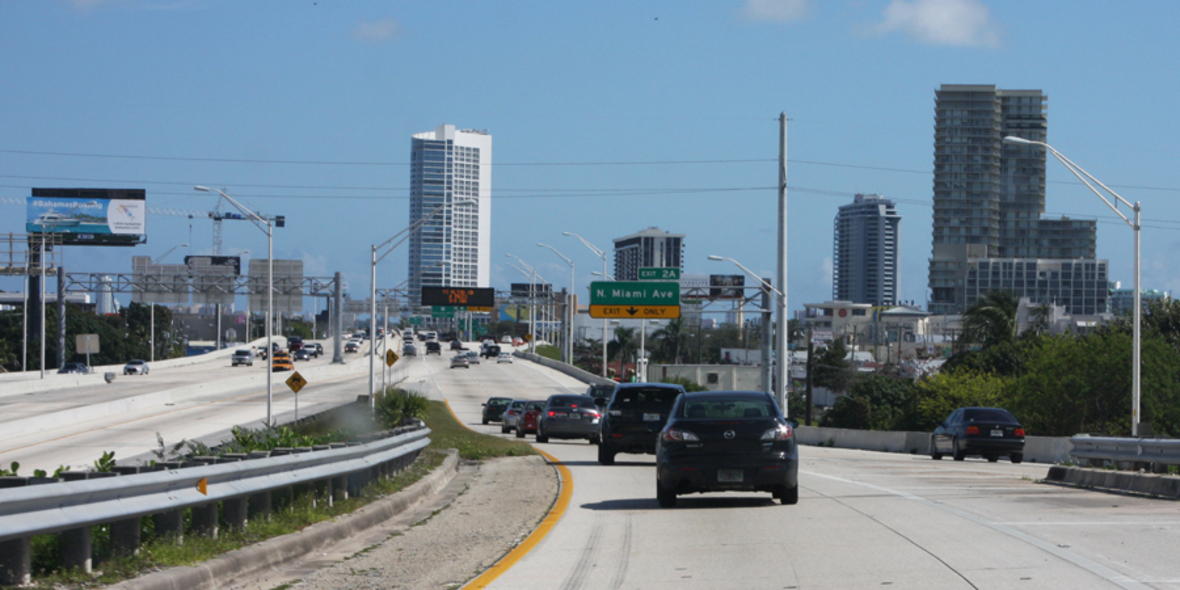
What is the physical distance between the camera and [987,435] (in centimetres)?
2897

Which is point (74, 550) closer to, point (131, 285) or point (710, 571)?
point (710, 571)

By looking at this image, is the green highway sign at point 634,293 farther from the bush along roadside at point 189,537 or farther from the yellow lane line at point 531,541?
the bush along roadside at point 189,537

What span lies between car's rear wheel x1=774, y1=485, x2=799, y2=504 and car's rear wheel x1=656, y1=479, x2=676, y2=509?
1.33 m

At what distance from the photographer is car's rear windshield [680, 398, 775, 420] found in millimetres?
15461

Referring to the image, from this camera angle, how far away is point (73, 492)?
722cm

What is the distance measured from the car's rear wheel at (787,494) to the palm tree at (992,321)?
67.8 m

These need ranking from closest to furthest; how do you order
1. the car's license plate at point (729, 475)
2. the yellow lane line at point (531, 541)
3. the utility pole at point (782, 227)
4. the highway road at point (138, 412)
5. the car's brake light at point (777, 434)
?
1. the yellow lane line at point (531, 541)
2. the car's license plate at point (729, 475)
3. the car's brake light at point (777, 434)
4. the highway road at point (138, 412)
5. the utility pole at point (782, 227)

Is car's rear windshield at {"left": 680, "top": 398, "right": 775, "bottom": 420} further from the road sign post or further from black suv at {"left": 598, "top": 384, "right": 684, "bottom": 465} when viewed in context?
the road sign post

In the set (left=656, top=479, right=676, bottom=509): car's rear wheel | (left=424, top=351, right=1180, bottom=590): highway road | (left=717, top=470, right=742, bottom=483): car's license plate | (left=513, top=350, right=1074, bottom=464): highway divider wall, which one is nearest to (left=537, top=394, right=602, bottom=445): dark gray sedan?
(left=513, top=350, right=1074, bottom=464): highway divider wall

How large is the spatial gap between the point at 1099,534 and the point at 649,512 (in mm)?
5207

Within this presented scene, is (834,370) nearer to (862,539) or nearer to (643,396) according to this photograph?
(643,396)

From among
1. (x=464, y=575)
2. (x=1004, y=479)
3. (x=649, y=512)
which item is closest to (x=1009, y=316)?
(x=1004, y=479)

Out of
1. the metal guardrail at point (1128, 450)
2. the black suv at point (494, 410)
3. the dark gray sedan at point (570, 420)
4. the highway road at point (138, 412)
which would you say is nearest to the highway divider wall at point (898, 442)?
the metal guardrail at point (1128, 450)

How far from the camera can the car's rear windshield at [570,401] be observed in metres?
33.5
